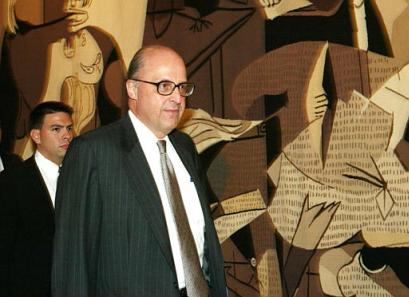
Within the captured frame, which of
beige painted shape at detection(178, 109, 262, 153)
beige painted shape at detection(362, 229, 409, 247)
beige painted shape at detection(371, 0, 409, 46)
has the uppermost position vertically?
beige painted shape at detection(371, 0, 409, 46)

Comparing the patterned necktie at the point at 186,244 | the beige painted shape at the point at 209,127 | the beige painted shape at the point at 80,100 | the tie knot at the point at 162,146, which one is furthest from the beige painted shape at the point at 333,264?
the beige painted shape at the point at 80,100

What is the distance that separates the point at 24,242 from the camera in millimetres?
2953

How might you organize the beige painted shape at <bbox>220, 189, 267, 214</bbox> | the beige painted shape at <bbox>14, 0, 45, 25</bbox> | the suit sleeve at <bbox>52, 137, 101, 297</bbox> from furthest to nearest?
the beige painted shape at <bbox>14, 0, 45, 25</bbox>, the beige painted shape at <bbox>220, 189, 267, 214</bbox>, the suit sleeve at <bbox>52, 137, 101, 297</bbox>

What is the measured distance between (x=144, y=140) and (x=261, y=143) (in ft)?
5.52

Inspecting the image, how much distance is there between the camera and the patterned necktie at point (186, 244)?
214 centimetres

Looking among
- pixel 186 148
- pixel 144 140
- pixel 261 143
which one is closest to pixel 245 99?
pixel 261 143

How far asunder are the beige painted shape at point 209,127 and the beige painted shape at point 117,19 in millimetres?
638

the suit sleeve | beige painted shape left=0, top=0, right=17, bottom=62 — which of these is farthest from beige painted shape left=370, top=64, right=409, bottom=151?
beige painted shape left=0, top=0, right=17, bottom=62

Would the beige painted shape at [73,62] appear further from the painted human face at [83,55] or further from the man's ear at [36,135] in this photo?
the man's ear at [36,135]

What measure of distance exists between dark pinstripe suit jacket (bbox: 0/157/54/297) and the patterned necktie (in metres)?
1.05

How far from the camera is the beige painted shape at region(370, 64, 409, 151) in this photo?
342 centimetres

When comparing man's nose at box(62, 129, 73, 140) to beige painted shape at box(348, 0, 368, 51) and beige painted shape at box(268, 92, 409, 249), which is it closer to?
beige painted shape at box(268, 92, 409, 249)

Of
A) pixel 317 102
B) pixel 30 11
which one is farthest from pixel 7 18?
pixel 317 102

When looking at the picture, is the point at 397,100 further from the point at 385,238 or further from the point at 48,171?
the point at 48,171
